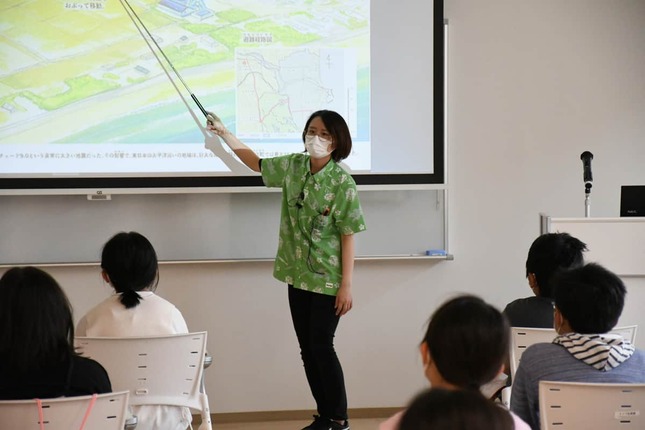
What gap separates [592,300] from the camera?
7.31 ft

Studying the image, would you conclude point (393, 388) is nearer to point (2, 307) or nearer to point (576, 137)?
point (576, 137)

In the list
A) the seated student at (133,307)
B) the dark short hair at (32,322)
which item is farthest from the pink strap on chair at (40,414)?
the seated student at (133,307)

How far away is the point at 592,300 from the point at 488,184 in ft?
7.32

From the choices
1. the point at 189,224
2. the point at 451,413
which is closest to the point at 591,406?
the point at 451,413

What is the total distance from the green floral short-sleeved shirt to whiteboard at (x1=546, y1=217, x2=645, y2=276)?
94 cm

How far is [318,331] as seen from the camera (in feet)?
12.0

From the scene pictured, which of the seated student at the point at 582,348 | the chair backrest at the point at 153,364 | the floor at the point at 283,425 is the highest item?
the seated student at the point at 582,348

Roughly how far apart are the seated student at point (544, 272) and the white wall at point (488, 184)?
1.43 meters

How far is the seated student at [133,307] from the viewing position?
9.00 ft

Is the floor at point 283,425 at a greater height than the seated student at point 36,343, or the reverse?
the seated student at point 36,343

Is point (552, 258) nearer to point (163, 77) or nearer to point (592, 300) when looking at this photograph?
point (592, 300)

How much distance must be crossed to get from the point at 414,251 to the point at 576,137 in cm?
113

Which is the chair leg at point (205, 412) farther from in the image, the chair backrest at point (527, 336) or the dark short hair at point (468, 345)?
the dark short hair at point (468, 345)

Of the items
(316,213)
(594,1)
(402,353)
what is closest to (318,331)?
(316,213)
